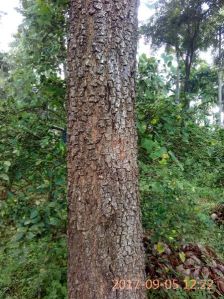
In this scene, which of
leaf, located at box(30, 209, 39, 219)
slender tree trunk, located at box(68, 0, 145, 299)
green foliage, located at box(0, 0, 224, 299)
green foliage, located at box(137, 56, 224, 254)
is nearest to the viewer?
slender tree trunk, located at box(68, 0, 145, 299)

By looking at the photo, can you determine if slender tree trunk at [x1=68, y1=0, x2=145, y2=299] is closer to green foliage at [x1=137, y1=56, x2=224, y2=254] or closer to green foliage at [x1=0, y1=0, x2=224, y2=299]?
green foliage at [x1=0, y1=0, x2=224, y2=299]

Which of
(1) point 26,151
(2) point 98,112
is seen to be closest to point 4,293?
(1) point 26,151

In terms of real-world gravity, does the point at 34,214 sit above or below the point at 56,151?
below

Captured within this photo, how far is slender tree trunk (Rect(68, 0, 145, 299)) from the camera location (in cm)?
149

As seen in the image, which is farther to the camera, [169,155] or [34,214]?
[169,155]

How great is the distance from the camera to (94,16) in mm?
1500

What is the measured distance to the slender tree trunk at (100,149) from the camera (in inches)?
58.7

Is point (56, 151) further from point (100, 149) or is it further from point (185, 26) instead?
point (185, 26)

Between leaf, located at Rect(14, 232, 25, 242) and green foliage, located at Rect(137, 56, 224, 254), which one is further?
green foliage, located at Rect(137, 56, 224, 254)

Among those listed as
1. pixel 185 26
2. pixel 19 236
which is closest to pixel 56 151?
pixel 19 236

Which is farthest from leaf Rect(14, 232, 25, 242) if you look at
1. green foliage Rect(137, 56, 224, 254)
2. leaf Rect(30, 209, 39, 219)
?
green foliage Rect(137, 56, 224, 254)

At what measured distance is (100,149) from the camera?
1.49 m

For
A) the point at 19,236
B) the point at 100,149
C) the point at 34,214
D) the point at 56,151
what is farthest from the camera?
the point at 56,151

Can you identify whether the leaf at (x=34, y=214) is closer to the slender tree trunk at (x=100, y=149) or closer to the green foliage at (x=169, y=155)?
the slender tree trunk at (x=100, y=149)
